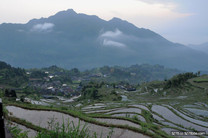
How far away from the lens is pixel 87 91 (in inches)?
2965

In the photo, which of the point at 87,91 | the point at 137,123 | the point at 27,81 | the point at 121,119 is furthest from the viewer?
the point at 27,81

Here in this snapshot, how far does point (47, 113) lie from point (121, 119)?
591 centimetres

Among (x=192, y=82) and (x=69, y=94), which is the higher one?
(x=192, y=82)

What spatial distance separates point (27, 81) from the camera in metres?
121

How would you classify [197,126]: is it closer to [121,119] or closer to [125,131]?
[121,119]

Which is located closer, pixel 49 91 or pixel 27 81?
pixel 49 91

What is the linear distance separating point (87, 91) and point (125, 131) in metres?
65.7

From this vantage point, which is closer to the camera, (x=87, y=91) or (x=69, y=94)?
(x=87, y=91)

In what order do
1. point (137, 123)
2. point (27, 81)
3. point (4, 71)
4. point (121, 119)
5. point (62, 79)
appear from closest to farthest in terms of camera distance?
point (137, 123), point (121, 119), point (4, 71), point (27, 81), point (62, 79)

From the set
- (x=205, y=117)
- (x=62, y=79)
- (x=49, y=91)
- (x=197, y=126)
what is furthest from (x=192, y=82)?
(x=62, y=79)

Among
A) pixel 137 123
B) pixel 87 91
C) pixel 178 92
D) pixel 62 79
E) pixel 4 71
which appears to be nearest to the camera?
pixel 137 123

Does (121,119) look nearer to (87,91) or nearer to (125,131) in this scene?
(125,131)

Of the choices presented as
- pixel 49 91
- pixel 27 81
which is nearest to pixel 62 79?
pixel 27 81

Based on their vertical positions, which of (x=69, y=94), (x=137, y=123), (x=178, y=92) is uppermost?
(x=137, y=123)
